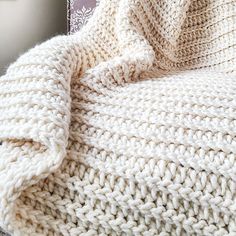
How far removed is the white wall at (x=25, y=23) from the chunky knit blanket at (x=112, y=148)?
728 mm

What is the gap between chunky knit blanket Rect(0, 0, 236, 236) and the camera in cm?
47

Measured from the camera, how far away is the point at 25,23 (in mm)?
1355

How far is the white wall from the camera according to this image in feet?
4.29

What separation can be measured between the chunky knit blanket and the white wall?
728 mm

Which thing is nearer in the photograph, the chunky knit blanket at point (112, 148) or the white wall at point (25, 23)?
the chunky knit blanket at point (112, 148)

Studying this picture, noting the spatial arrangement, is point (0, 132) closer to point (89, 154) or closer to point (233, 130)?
point (89, 154)

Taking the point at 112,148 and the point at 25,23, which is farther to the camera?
the point at 25,23

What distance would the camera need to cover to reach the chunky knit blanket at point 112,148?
475 millimetres

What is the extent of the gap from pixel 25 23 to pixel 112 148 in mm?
987

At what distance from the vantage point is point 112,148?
523 millimetres

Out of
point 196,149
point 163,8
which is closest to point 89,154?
point 196,149

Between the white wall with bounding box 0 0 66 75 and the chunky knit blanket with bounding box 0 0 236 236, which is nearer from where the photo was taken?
the chunky knit blanket with bounding box 0 0 236 236

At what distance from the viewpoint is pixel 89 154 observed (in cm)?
52

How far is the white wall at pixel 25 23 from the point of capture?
4.29 feet
